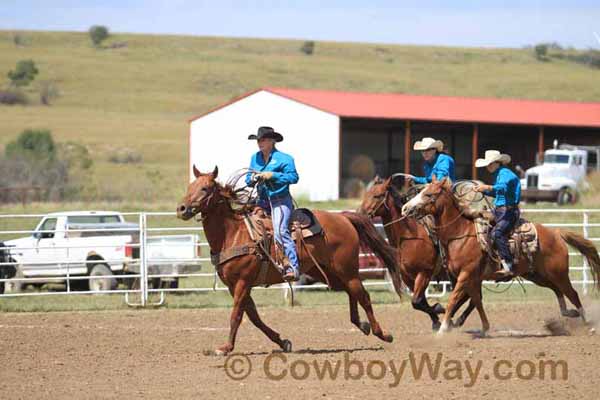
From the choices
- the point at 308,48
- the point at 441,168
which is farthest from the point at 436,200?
the point at 308,48

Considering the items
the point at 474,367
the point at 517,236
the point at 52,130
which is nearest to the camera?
the point at 474,367

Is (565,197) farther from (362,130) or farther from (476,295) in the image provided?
(476,295)

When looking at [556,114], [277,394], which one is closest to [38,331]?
[277,394]

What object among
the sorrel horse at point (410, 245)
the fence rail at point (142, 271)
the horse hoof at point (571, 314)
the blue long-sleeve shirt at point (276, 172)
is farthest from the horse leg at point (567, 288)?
the blue long-sleeve shirt at point (276, 172)

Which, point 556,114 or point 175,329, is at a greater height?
point 556,114

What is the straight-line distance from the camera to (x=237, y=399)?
734 centimetres

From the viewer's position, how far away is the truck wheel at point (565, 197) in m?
33.9

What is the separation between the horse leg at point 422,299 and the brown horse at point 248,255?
4.24 ft

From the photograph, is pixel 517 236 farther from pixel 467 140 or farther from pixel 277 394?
pixel 467 140

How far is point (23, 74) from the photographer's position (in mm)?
77188

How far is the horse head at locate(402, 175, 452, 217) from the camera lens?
10.9 m

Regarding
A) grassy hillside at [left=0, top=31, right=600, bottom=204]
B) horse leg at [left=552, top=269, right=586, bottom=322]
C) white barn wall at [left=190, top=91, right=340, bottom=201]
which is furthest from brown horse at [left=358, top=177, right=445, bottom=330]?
grassy hillside at [left=0, top=31, right=600, bottom=204]

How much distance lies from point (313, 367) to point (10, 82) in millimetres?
72508

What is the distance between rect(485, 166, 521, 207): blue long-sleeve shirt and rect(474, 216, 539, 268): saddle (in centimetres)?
27
